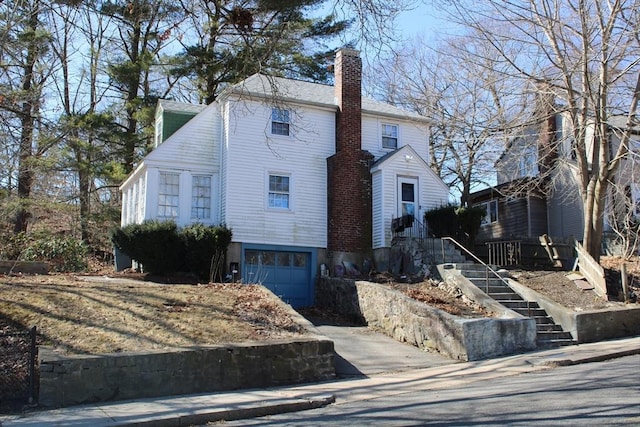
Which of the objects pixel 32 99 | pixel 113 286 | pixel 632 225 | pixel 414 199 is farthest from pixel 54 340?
pixel 632 225

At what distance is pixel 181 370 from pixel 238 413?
1.82 meters

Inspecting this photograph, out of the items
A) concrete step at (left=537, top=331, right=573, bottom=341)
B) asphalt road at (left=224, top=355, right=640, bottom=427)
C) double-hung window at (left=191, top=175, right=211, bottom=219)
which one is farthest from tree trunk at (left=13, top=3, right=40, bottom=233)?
concrete step at (left=537, top=331, right=573, bottom=341)

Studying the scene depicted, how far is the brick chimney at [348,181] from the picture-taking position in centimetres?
2056

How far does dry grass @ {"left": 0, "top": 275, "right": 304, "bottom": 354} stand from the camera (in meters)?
9.95

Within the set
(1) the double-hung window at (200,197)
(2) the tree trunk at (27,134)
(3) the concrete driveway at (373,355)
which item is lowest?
(3) the concrete driveway at (373,355)

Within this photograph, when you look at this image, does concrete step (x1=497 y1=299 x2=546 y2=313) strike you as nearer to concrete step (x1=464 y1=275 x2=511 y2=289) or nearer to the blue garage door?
concrete step (x1=464 y1=275 x2=511 y2=289)

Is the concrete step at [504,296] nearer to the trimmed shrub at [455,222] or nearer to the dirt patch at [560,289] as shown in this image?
the dirt patch at [560,289]

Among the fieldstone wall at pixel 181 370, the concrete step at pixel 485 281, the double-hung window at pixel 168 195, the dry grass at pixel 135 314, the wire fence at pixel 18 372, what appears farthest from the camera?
the double-hung window at pixel 168 195

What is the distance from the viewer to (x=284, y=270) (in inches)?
784

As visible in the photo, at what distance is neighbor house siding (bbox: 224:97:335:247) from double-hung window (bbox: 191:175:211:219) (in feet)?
3.45

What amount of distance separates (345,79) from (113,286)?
466 inches

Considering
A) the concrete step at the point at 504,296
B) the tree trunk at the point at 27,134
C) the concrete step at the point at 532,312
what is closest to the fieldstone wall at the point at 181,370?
the concrete step at the point at 532,312

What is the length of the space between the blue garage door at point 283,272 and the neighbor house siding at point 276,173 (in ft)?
1.61

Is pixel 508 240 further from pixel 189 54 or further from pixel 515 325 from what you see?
pixel 189 54
